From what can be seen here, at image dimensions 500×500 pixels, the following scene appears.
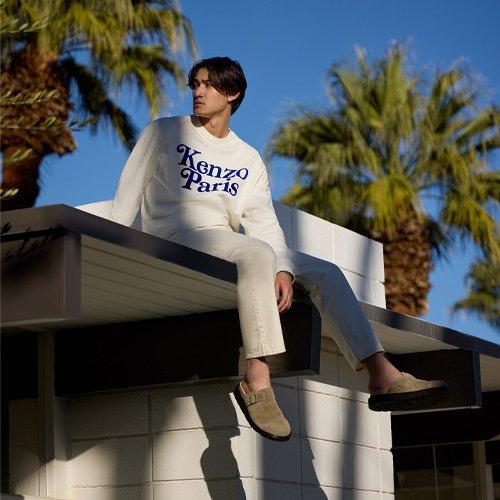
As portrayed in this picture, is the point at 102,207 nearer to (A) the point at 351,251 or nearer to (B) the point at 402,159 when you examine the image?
(A) the point at 351,251

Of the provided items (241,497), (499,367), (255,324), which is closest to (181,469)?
(241,497)

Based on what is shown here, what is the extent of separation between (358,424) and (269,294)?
294 cm

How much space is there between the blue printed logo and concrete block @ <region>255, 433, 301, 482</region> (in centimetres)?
157

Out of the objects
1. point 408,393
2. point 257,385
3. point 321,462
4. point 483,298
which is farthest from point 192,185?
point 483,298

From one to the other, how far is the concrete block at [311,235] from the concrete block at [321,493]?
1618 mm

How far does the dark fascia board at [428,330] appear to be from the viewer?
7.69 m

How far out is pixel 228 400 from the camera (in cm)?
734

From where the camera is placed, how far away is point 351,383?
890cm

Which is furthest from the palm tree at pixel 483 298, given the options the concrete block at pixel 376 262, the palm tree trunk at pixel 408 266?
the concrete block at pixel 376 262

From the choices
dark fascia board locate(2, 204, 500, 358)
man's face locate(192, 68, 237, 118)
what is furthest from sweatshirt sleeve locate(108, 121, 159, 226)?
dark fascia board locate(2, 204, 500, 358)

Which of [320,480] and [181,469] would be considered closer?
[181,469]

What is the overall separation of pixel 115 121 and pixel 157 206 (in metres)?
14.5

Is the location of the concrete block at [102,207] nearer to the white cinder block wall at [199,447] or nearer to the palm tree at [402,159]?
the white cinder block wall at [199,447]

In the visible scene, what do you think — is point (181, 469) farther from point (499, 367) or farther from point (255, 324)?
point (499, 367)
